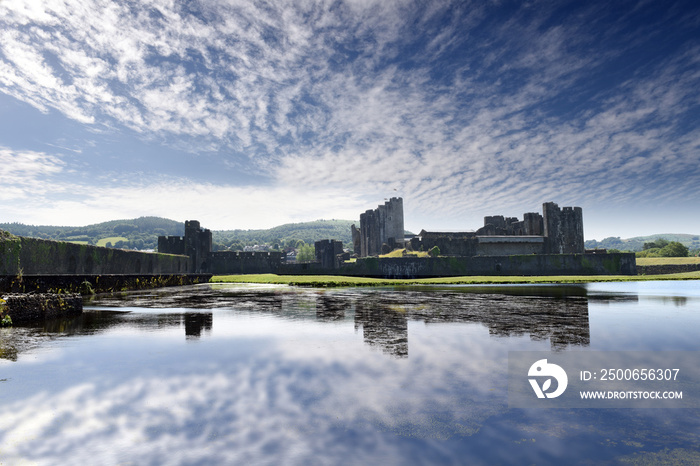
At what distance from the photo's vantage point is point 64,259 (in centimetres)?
2258

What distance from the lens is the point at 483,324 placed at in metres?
8.21

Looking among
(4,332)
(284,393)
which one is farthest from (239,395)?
(4,332)

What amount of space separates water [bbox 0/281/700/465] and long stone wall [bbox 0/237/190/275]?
36.1 feet

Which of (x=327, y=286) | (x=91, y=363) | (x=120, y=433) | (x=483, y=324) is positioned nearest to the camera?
(x=120, y=433)

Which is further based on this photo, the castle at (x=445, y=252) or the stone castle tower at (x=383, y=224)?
the stone castle tower at (x=383, y=224)

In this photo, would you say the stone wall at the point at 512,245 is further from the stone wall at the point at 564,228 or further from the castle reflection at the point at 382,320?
the castle reflection at the point at 382,320

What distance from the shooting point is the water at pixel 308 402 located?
8.89 feet

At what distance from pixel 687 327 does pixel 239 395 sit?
28.6 feet

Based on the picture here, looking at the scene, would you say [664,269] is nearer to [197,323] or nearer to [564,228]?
[564,228]

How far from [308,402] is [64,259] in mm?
Answer: 24591

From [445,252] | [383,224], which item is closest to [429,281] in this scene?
[445,252]

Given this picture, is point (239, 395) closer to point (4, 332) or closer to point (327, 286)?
point (4, 332)

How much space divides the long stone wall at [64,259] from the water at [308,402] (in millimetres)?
11018

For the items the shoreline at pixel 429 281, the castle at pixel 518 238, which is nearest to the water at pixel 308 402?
the shoreline at pixel 429 281
